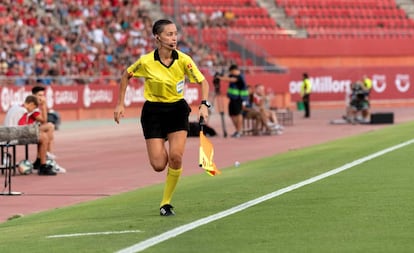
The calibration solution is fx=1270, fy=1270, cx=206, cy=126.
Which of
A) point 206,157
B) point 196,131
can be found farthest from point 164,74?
point 196,131

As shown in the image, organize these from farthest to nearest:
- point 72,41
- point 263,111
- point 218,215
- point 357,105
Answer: point 72,41 → point 357,105 → point 263,111 → point 218,215

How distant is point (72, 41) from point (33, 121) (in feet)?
73.5

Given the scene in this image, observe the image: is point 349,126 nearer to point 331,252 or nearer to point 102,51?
point 102,51

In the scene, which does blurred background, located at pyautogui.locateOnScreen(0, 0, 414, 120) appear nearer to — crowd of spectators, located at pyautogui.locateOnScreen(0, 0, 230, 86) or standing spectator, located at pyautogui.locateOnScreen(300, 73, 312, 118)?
crowd of spectators, located at pyautogui.locateOnScreen(0, 0, 230, 86)

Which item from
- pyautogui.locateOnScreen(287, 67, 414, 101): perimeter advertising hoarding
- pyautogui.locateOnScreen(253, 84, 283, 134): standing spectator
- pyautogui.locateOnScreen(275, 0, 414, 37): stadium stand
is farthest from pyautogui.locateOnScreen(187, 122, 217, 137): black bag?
pyautogui.locateOnScreen(275, 0, 414, 37): stadium stand

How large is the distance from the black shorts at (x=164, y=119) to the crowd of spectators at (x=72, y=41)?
26817mm

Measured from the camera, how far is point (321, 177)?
53.1ft

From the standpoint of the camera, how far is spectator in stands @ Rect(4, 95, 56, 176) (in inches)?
835

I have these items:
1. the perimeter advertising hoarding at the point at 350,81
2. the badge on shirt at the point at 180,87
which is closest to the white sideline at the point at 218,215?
the badge on shirt at the point at 180,87

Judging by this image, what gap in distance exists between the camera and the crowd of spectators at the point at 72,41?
40188 millimetres

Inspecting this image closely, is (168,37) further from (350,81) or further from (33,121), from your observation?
(350,81)

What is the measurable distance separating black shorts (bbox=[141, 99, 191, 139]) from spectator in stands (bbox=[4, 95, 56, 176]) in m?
9.00

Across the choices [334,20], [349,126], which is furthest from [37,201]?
[334,20]

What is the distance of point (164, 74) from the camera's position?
487 inches
